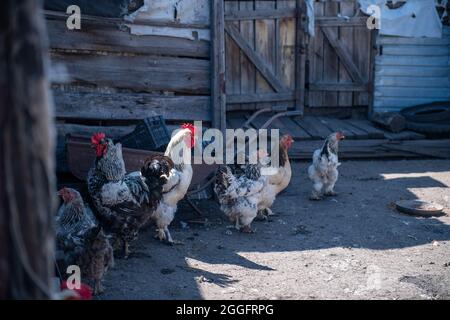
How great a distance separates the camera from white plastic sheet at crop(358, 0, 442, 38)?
40.6 ft

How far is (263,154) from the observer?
7.82 meters

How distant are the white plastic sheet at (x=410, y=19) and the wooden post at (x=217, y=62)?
5.03 metres

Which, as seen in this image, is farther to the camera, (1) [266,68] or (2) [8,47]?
(1) [266,68]

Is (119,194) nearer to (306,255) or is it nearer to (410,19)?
(306,255)

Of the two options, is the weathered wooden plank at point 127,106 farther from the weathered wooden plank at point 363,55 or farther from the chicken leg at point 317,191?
the weathered wooden plank at point 363,55

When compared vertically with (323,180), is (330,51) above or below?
above

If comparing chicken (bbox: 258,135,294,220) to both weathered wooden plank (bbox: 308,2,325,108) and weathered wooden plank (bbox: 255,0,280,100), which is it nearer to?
weathered wooden plank (bbox: 255,0,280,100)

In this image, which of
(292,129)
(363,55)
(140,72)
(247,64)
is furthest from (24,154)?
(363,55)

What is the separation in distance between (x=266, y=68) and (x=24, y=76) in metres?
9.90

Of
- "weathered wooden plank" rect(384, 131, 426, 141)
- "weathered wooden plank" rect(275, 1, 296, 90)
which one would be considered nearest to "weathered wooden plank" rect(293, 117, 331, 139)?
"weathered wooden plank" rect(275, 1, 296, 90)

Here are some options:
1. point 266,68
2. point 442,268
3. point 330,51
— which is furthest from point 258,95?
point 442,268

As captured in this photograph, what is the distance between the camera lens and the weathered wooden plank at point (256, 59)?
11742 millimetres
